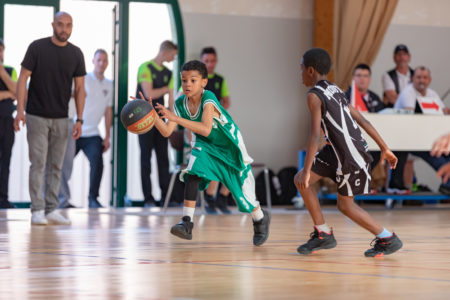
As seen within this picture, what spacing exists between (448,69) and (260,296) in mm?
8515

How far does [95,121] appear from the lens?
8.48 m

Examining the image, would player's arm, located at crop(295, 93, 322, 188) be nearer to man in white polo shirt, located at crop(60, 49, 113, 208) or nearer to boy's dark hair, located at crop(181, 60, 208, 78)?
boy's dark hair, located at crop(181, 60, 208, 78)

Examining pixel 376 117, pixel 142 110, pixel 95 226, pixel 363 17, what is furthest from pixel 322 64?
pixel 363 17

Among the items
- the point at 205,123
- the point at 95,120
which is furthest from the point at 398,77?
the point at 205,123

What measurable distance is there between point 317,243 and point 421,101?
4.65 m

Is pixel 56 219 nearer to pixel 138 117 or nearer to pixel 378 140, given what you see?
pixel 138 117

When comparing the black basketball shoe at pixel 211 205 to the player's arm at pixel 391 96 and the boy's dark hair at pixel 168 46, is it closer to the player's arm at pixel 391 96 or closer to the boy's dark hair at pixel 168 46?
the boy's dark hair at pixel 168 46

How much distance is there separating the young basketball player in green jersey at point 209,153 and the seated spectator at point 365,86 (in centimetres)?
379

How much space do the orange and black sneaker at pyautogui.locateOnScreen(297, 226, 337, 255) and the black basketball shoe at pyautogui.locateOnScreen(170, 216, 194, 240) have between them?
586 millimetres

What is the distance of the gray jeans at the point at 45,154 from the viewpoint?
5613 mm

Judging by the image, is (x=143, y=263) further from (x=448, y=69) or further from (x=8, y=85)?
(x=448, y=69)

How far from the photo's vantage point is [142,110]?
386 centimetres

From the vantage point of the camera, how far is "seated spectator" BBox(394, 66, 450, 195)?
8117 millimetres

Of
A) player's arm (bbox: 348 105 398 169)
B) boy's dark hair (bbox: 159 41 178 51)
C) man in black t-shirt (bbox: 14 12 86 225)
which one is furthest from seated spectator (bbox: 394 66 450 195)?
player's arm (bbox: 348 105 398 169)
